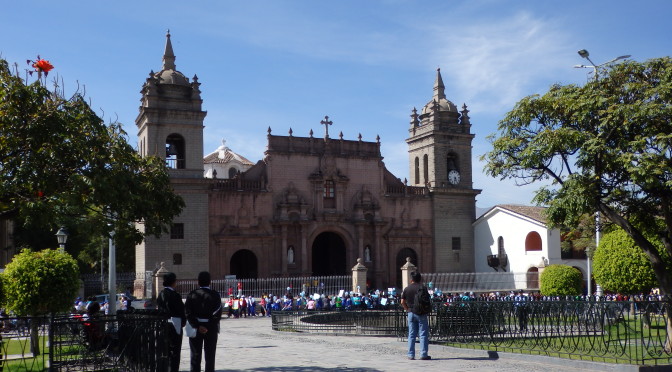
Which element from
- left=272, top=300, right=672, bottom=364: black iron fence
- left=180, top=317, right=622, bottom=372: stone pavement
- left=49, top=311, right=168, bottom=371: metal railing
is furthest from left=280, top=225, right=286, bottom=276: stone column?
left=49, top=311, right=168, bottom=371: metal railing

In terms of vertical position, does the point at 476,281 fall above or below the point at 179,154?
below

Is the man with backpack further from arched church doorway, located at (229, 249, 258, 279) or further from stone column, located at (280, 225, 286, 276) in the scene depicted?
arched church doorway, located at (229, 249, 258, 279)

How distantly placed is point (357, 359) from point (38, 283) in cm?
730

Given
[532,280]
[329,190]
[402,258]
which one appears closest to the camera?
[532,280]

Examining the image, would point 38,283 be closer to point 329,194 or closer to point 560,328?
point 560,328

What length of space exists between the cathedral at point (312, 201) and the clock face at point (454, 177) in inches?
2.6

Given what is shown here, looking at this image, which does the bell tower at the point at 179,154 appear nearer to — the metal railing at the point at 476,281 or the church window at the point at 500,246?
the metal railing at the point at 476,281

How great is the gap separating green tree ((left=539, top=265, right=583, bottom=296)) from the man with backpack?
50.2ft

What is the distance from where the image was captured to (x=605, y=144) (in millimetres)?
13805

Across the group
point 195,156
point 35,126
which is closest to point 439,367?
point 35,126

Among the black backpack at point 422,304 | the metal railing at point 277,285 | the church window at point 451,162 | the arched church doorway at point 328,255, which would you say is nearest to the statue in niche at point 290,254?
the metal railing at point 277,285

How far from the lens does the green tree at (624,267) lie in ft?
70.2

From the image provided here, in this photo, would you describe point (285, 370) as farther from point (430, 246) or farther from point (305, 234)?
point (430, 246)

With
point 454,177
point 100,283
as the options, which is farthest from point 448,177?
point 100,283
